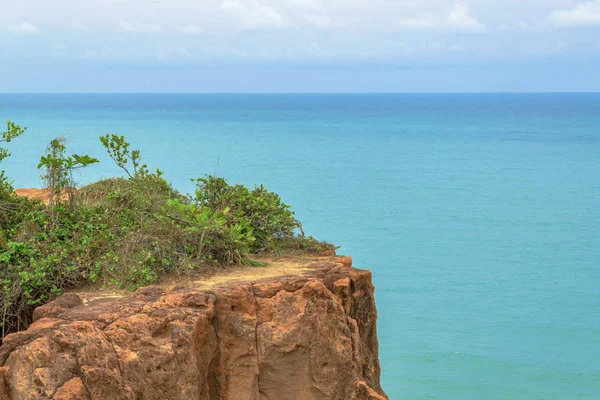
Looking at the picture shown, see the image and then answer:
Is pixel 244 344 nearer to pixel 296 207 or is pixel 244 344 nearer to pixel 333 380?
pixel 333 380

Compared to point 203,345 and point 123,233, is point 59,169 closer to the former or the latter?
point 123,233

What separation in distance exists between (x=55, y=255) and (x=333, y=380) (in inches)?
148

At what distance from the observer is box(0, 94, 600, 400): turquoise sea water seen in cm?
2105

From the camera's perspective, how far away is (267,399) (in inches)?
368

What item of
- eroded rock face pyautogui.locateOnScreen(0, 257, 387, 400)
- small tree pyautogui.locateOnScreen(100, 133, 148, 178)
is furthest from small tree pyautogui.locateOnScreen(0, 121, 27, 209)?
eroded rock face pyautogui.locateOnScreen(0, 257, 387, 400)

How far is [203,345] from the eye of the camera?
898cm

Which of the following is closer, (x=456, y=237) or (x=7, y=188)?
(x=7, y=188)

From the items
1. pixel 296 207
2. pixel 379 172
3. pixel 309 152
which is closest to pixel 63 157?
pixel 296 207

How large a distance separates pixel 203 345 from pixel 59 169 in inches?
167

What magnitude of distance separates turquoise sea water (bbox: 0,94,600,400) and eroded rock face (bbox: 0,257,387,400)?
8805mm

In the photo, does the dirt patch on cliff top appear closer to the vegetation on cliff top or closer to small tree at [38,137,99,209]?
the vegetation on cliff top

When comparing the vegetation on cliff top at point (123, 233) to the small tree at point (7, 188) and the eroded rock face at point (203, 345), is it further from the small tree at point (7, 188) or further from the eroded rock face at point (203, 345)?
the eroded rock face at point (203, 345)

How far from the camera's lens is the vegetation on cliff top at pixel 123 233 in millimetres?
9969

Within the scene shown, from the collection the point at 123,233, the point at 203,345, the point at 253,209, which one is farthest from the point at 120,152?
the point at 203,345
